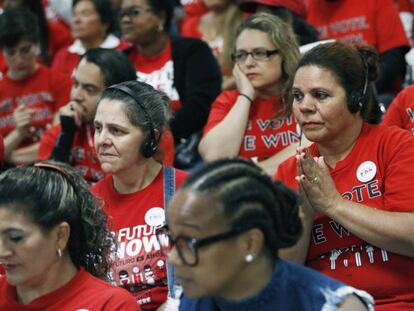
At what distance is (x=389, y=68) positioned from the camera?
450 centimetres

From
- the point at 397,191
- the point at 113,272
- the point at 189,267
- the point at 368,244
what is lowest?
the point at 113,272

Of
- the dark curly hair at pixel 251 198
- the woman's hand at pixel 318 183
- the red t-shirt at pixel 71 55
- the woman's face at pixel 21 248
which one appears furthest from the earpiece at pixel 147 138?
the red t-shirt at pixel 71 55

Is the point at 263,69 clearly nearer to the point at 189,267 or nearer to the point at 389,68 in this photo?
the point at 389,68

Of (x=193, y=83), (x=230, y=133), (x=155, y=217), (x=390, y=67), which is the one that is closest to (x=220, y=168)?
(x=155, y=217)

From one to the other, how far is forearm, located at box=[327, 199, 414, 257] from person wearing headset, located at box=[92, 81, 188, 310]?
709 millimetres

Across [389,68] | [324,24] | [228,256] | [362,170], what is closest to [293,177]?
[362,170]

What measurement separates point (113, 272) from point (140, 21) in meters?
1.97

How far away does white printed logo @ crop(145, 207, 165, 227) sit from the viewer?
3.08 m

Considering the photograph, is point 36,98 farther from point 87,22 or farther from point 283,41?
point 283,41

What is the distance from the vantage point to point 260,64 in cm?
380

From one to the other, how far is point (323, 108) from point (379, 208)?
1.24 feet

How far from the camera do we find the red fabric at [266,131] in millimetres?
3756

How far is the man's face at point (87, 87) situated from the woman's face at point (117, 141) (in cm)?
68

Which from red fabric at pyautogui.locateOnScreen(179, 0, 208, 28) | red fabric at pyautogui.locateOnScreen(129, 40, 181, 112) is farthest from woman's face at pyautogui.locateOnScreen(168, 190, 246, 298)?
red fabric at pyautogui.locateOnScreen(179, 0, 208, 28)
